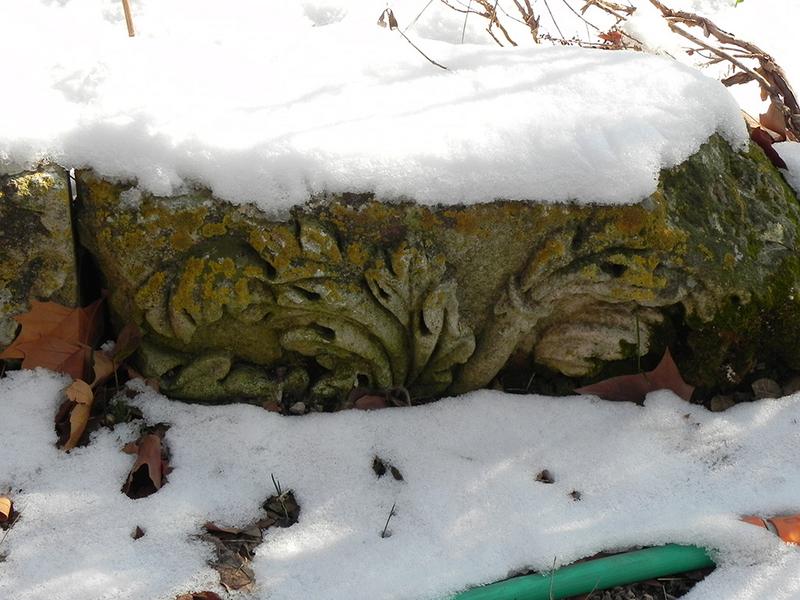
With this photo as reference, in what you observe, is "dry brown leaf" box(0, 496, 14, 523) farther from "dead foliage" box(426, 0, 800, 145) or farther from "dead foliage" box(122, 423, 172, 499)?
"dead foliage" box(426, 0, 800, 145)

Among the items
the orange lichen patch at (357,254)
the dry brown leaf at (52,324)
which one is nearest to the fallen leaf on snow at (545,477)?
the orange lichen patch at (357,254)

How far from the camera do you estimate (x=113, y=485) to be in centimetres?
205

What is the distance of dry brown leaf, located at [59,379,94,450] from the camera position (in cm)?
212

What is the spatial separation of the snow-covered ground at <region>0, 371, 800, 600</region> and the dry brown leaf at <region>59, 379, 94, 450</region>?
0.12 feet

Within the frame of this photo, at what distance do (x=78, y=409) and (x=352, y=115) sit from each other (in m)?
1.07

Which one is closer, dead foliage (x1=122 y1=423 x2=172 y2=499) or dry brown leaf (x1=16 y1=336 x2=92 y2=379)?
dead foliage (x1=122 y1=423 x2=172 y2=499)

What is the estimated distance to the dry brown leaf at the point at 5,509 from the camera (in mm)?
1926

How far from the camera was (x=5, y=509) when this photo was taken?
1933 millimetres

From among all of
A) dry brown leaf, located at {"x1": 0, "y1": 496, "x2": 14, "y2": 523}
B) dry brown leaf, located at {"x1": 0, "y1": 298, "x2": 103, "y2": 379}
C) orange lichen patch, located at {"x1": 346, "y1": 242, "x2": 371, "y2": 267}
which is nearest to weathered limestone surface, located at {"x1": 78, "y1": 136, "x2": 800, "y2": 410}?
orange lichen patch, located at {"x1": 346, "y1": 242, "x2": 371, "y2": 267}

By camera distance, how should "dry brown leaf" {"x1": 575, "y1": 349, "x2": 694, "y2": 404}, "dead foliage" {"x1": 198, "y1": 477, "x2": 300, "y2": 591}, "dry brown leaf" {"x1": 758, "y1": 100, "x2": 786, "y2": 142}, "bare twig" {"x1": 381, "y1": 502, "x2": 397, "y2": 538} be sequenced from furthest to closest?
1. "dry brown leaf" {"x1": 758, "y1": 100, "x2": 786, "y2": 142}
2. "dry brown leaf" {"x1": 575, "y1": 349, "x2": 694, "y2": 404}
3. "bare twig" {"x1": 381, "y1": 502, "x2": 397, "y2": 538}
4. "dead foliage" {"x1": 198, "y1": 477, "x2": 300, "y2": 591}

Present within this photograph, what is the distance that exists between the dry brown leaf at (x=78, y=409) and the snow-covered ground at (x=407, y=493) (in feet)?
0.12

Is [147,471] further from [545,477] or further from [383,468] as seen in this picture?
[545,477]

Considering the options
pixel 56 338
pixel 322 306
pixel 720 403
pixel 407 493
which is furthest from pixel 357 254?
pixel 720 403

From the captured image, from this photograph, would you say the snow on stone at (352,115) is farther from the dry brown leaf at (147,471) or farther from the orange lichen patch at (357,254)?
the dry brown leaf at (147,471)
